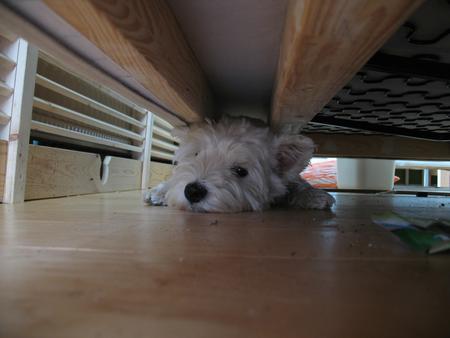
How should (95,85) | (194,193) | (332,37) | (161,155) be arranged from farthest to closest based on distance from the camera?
(161,155)
(95,85)
(194,193)
(332,37)

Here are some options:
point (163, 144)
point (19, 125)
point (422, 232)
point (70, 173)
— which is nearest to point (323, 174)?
point (163, 144)

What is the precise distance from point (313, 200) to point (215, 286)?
1420 millimetres

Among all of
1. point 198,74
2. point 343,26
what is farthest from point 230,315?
point 198,74

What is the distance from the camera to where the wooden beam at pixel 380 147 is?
9.34 feet

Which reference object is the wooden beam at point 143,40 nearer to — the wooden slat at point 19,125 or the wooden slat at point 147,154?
the wooden slat at point 19,125

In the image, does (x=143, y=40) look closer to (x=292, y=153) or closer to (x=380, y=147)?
(x=292, y=153)

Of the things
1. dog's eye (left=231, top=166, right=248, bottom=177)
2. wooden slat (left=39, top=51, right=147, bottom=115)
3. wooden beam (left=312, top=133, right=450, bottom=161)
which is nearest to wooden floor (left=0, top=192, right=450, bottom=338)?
dog's eye (left=231, top=166, right=248, bottom=177)

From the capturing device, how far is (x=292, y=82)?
1053 millimetres

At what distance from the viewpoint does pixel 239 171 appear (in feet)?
5.84

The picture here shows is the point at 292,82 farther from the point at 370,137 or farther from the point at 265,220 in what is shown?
the point at 370,137

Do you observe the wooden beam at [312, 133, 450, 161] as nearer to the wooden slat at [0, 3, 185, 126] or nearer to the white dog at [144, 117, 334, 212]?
the white dog at [144, 117, 334, 212]

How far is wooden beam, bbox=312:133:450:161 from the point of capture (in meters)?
2.85

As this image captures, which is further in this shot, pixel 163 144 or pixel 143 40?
pixel 163 144

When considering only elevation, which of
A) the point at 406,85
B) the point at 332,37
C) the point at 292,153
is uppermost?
the point at 406,85
